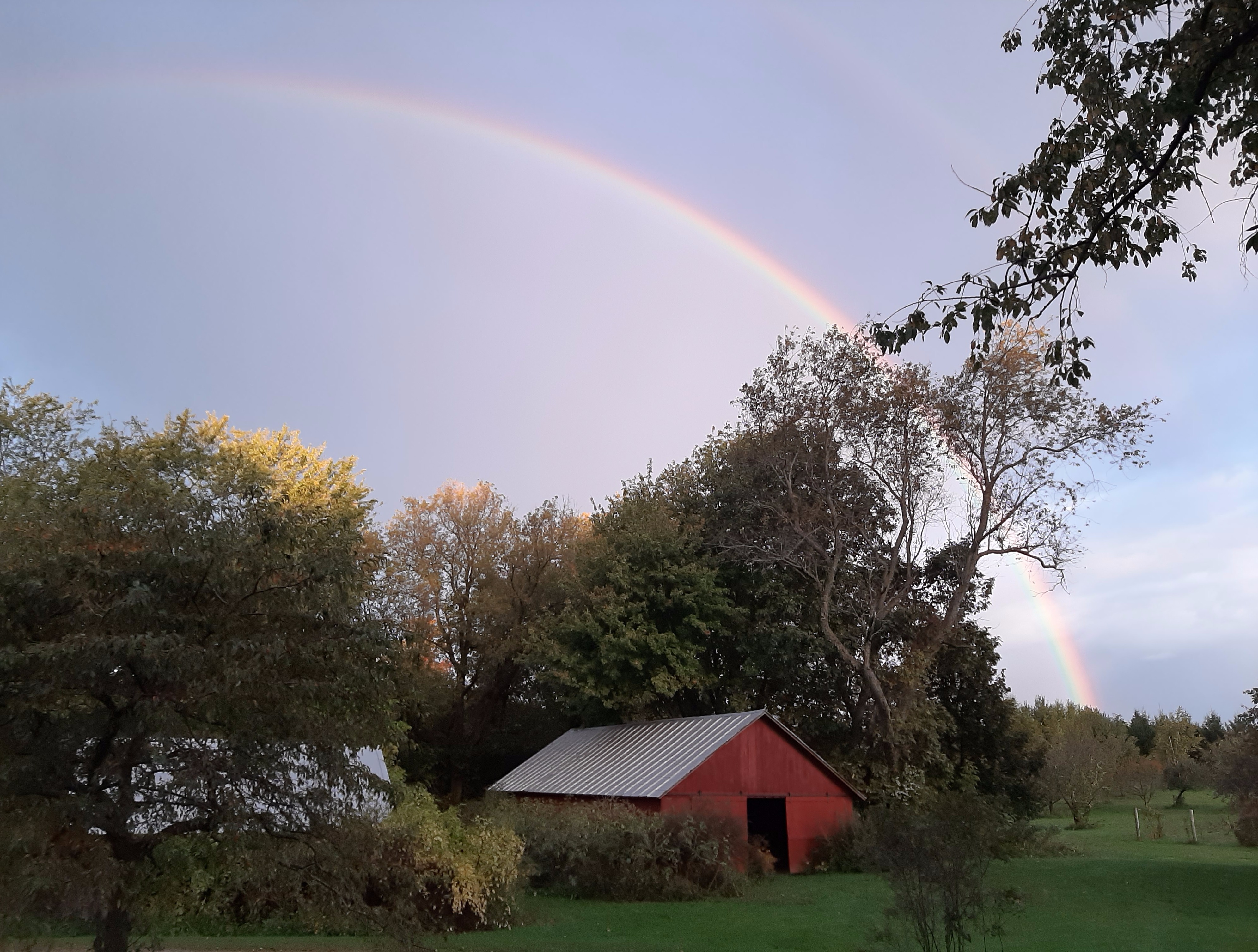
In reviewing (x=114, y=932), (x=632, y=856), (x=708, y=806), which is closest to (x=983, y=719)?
(x=708, y=806)

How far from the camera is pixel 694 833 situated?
2383 centimetres

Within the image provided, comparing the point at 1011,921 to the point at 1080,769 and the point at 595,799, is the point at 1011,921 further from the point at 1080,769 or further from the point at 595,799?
the point at 1080,769

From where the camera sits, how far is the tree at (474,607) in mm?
47500

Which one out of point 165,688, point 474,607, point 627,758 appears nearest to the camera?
point 165,688

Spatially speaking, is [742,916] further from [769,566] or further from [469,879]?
[769,566]

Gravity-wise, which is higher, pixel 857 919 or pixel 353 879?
pixel 353 879

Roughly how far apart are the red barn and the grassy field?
2100mm

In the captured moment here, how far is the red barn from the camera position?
26656mm

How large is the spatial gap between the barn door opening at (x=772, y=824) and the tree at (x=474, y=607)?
17905 mm

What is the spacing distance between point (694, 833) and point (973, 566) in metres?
17.5

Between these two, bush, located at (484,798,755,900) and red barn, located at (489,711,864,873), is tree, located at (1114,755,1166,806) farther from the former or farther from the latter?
bush, located at (484,798,755,900)

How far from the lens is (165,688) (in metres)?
9.05

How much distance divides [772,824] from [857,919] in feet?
36.0

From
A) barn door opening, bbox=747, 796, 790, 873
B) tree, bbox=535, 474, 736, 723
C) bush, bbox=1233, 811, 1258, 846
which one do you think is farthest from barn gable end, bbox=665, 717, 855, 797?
bush, bbox=1233, 811, 1258, 846
